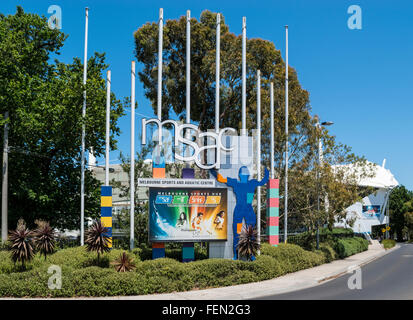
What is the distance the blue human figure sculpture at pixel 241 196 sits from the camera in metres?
23.2

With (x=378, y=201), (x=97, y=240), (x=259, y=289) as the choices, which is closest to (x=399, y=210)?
(x=378, y=201)

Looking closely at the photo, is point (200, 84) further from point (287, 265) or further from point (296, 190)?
point (287, 265)

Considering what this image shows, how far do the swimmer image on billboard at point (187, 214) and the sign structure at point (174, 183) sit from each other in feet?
0.73

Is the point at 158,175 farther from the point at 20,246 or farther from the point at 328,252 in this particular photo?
the point at 328,252

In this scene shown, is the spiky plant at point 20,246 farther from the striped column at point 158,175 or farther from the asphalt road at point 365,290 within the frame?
the asphalt road at point 365,290

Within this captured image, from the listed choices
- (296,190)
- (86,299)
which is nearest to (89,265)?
(86,299)

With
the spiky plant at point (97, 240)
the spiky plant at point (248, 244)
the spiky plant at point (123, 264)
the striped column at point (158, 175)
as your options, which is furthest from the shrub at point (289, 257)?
the spiky plant at point (97, 240)

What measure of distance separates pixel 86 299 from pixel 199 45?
32.7 metres

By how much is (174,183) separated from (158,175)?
3.12 feet

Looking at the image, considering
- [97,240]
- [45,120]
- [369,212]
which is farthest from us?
[369,212]

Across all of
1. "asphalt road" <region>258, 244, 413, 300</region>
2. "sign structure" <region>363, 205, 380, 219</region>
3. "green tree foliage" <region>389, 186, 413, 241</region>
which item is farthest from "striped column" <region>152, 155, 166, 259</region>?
"green tree foliage" <region>389, 186, 413, 241</region>

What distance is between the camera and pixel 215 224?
22594 mm

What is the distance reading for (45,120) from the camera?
28391 millimetres

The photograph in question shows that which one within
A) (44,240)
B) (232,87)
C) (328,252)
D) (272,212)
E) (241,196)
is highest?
(232,87)
